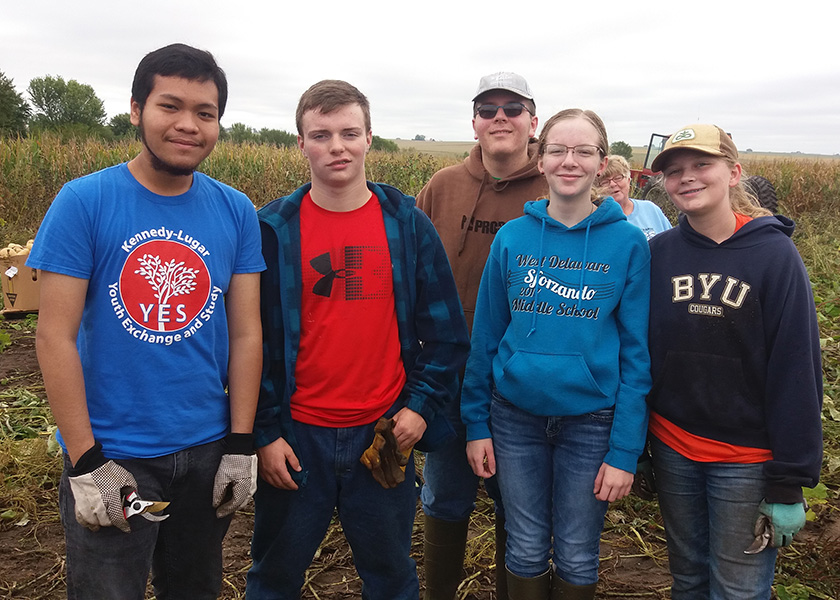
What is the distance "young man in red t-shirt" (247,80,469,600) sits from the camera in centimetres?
199

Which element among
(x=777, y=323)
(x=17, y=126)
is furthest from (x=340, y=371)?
(x=17, y=126)

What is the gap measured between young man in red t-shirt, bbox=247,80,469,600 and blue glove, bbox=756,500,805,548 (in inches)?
40.7

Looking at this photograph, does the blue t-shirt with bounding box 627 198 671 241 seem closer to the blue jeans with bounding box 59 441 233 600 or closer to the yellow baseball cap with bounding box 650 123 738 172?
the yellow baseball cap with bounding box 650 123 738 172

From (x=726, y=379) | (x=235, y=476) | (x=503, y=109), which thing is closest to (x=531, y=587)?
(x=726, y=379)

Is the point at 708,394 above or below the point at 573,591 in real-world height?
above

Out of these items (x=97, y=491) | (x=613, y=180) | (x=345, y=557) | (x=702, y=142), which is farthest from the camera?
(x=613, y=180)

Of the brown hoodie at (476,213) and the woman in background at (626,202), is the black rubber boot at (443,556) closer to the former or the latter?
the brown hoodie at (476,213)

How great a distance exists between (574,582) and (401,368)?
0.89 metres

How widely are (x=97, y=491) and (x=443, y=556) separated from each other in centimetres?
148

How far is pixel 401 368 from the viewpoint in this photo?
2139 mm

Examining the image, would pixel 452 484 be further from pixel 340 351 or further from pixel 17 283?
pixel 17 283

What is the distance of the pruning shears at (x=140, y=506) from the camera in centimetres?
166

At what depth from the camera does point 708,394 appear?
6.22 ft

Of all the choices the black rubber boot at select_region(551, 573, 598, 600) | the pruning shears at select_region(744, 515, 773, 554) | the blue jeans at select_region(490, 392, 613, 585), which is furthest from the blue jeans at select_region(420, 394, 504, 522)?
the pruning shears at select_region(744, 515, 773, 554)
